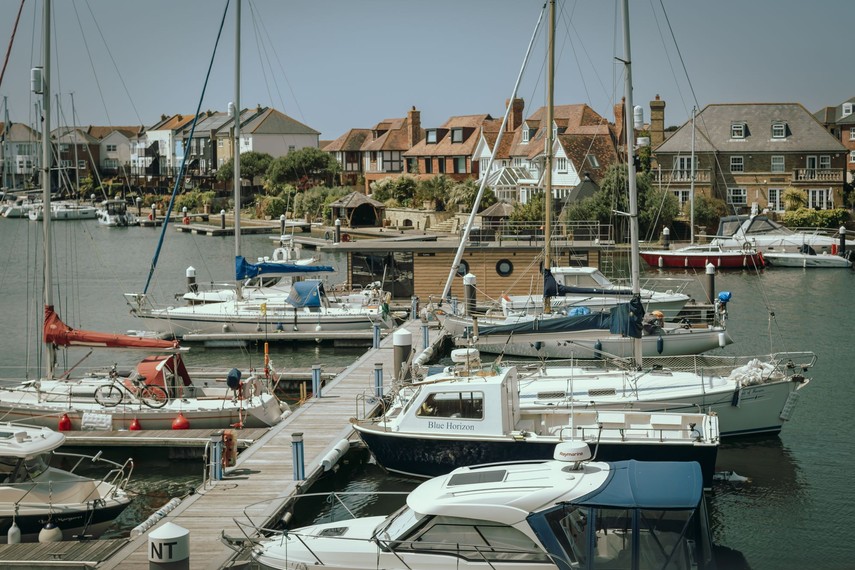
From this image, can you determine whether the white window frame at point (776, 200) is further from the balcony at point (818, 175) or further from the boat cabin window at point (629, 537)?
the boat cabin window at point (629, 537)

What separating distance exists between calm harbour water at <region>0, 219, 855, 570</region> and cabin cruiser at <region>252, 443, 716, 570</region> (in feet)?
19.0

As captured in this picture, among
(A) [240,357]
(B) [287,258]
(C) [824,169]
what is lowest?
(A) [240,357]

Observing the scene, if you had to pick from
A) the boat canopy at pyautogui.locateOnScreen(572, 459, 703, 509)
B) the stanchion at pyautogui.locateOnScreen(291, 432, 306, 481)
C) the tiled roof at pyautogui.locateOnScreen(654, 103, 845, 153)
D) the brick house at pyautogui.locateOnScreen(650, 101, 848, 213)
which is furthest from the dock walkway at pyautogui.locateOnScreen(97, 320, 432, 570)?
the tiled roof at pyautogui.locateOnScreen(654, 103, 845, 153)

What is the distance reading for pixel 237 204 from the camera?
42188 mm

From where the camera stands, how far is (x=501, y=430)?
21672 millimetres

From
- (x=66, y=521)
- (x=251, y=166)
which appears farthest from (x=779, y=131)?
(x=66, y=521)

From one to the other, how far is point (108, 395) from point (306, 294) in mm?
15173

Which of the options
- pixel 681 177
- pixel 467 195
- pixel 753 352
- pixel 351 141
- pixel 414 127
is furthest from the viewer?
pixel 351 141

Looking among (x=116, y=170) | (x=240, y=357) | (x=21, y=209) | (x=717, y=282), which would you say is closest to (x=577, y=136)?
(x=717, y=282)

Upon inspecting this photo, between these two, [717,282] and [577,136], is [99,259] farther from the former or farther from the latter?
[717,282]

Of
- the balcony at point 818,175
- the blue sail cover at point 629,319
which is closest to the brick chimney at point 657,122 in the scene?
the balcony at point 818,175

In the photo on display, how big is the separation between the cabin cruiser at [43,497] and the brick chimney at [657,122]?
7172 cm

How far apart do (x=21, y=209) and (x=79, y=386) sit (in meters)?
105

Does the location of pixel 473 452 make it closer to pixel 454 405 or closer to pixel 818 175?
pixel 454 405
